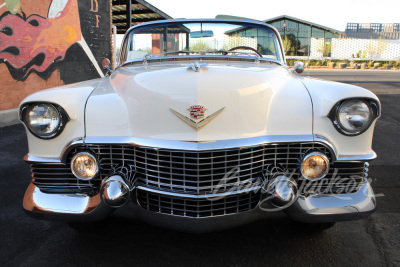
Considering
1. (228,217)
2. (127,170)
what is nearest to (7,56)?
Answer: (127,170)

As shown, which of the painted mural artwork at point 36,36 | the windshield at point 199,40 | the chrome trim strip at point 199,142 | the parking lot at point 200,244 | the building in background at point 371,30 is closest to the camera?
the chrome trim strip at point 199,142

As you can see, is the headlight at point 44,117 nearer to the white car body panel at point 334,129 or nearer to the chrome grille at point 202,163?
the chrome grille at point 202,163

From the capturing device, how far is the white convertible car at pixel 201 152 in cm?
182

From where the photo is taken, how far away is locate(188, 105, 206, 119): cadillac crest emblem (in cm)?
183

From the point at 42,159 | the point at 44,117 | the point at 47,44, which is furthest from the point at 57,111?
the point at 47,44

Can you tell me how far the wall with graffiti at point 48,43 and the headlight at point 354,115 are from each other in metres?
6.32

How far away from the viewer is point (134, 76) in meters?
2.25

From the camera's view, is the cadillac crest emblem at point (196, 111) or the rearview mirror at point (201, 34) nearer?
the cadillac crest emblem at point (196, 111)

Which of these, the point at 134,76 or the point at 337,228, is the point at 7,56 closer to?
the point at 134,76

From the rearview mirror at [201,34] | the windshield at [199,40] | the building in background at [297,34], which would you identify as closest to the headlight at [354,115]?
the windshield at [199,40]

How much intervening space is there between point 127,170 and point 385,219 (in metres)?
2.06

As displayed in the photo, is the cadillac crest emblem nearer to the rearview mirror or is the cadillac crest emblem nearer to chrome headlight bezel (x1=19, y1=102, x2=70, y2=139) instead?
chrome headlight bezel (x1=19, y1=102, x2=70, y2=139)

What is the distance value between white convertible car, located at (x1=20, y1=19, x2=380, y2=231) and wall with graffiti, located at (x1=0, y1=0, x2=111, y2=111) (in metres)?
5.32

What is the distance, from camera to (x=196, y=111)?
1.83 m
